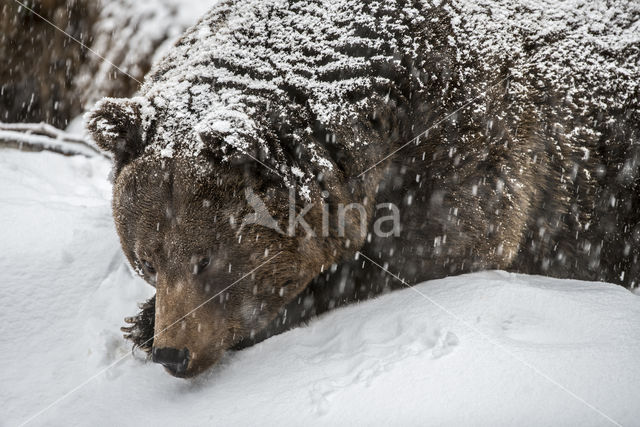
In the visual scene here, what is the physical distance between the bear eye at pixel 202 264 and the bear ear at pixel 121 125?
0.72 metres

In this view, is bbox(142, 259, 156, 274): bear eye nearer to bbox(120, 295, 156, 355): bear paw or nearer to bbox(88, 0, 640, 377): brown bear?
bbox(88, 0, 640, 377): brown bear

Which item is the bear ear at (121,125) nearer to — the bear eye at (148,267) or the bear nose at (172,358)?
the bear eye at (148,267)

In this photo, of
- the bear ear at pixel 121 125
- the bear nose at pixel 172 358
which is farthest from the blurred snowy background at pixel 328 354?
the bear ear at pixel 121 125

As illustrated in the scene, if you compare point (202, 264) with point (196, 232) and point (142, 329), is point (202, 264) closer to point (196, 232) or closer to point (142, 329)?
point (196, 232)

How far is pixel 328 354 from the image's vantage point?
102 inches

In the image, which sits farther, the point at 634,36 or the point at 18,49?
the point at 18,49

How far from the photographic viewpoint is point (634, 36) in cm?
346

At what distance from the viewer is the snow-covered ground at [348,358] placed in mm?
2031

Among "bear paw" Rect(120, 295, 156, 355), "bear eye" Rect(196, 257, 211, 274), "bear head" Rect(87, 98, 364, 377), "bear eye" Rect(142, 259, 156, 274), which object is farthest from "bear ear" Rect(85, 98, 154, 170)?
"bear paw" Rect(120, 295, 156, 355)

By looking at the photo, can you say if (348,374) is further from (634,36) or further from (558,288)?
(634,36)

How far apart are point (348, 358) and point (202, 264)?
93cm

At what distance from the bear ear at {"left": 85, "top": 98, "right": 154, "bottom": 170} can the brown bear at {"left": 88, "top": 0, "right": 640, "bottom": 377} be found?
0.01 meters

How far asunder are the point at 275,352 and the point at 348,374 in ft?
2.18

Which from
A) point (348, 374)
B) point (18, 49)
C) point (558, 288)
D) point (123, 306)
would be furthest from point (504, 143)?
point (18, 49)
